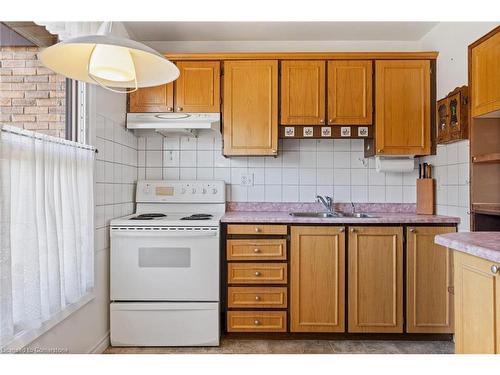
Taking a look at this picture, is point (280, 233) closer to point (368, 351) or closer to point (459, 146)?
point (368, 351)

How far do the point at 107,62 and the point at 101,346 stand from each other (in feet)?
6.41

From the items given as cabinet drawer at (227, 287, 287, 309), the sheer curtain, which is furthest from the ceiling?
cabinet drawer at (227, 287, 287, 309)

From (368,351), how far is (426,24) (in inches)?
99.5

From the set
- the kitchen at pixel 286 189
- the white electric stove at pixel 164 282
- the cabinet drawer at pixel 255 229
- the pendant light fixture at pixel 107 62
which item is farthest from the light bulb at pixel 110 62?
the cabinet drawer at pixel 255 229

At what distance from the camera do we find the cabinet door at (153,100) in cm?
276

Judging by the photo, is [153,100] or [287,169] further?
[287,169]

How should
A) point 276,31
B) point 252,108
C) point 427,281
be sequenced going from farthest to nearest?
point 276,31 < point 252,108 < point 427,281

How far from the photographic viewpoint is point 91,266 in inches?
82.6

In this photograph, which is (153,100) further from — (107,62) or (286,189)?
(107,62)

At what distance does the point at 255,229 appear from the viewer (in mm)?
2438

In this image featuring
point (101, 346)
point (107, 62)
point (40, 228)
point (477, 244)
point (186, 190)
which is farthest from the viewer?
point (186, 190)

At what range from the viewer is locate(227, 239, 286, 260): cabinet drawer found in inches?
95.9

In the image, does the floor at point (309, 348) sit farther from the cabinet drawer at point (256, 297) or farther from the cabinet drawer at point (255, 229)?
the cabinet drawer at point (255, 229)

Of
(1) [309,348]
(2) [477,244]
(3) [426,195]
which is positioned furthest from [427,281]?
(2) [477,244]
